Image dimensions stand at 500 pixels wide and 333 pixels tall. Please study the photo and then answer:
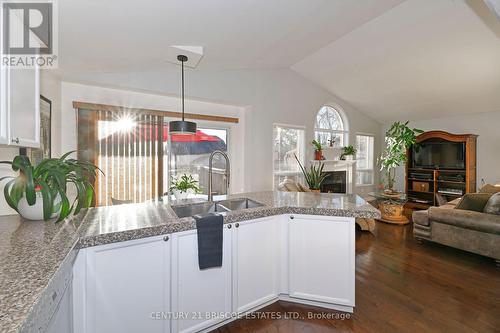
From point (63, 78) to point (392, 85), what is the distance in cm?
533

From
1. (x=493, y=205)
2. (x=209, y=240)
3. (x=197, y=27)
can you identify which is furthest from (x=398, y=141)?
(x=209, y=240)

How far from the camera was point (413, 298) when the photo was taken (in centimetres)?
208

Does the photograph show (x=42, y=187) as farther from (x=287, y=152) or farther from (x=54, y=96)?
(x=287, y=152)

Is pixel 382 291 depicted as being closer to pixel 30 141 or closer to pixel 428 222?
pixel 428 222

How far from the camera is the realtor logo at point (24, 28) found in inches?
43.3

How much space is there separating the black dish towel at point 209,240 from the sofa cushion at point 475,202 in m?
3.36

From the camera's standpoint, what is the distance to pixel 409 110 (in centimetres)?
541

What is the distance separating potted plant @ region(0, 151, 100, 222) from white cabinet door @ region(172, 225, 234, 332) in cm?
65

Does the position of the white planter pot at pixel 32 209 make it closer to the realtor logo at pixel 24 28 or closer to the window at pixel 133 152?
the realtor logo at pixel 24 28

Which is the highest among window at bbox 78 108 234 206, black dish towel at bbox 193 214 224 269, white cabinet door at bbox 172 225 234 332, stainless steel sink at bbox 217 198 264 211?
window at bbox 78 108 234 206

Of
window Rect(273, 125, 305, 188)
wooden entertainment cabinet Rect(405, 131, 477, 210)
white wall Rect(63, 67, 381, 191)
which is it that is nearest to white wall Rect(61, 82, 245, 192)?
white wall Rect(63, 67, 381, 191)

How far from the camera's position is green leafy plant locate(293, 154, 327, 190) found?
464 centimetres

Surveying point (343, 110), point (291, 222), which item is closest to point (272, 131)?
point (343, 110)

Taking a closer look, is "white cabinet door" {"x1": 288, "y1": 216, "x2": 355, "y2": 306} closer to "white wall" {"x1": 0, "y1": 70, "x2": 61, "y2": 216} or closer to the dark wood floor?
the dark wood floor
